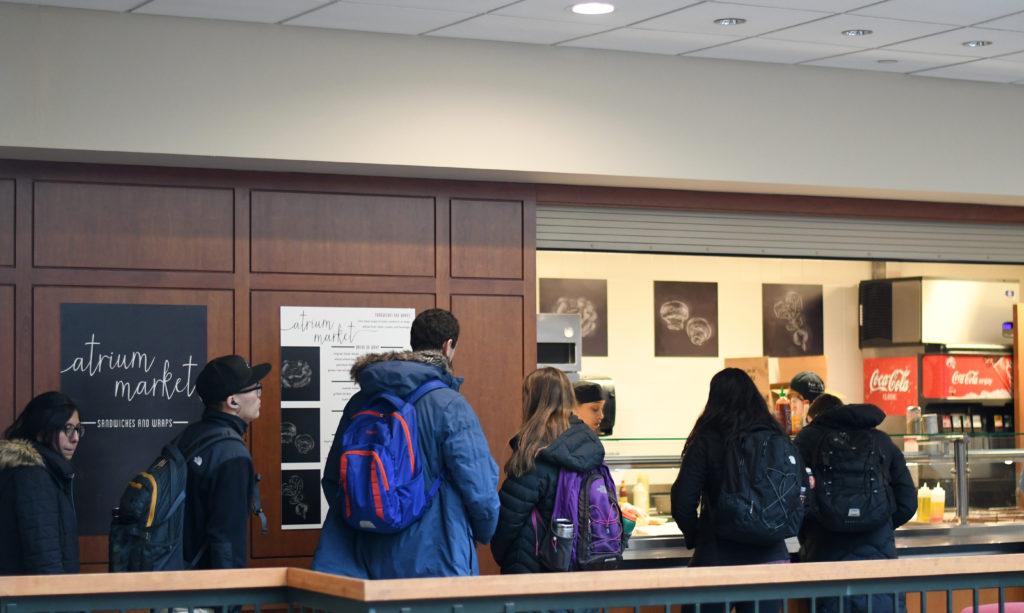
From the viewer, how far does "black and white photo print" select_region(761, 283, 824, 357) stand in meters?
10.5

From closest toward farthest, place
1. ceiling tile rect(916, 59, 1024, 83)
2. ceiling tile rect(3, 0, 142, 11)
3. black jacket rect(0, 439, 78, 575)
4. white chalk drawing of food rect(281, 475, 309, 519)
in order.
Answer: black jacket rect(0, 439, 78, 575) < ceiling tile rect(3, 0, 142, 11) < white chalk drawing of food rect(281, 475, 309, 519) < ceiling tile rect(916, 59, 1024, 83)

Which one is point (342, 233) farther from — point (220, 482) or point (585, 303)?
point (585, 303)

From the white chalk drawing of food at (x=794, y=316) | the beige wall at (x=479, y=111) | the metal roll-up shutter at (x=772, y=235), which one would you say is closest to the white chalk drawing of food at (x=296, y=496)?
the beige wall at (x=479, y=111)

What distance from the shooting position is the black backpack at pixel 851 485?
552cm

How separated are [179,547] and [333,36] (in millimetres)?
2720

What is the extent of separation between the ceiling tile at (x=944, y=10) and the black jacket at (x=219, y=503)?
3.30 metres

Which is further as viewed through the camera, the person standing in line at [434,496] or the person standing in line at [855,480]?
the person standing in line at [855,480]

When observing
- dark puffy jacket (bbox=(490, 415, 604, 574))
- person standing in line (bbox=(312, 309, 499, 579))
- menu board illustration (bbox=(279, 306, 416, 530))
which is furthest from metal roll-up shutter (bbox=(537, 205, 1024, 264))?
person standing in line (bbox=(312, 309, 499, 579))

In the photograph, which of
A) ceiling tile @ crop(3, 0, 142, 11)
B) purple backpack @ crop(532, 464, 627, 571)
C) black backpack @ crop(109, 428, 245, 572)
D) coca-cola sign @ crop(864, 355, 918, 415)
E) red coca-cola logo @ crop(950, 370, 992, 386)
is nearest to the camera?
black backpack @ crop(109, 428, 245, 572)

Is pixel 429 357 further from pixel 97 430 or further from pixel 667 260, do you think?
pixel 667 260

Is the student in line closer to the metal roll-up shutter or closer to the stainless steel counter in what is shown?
the stainless steel counter

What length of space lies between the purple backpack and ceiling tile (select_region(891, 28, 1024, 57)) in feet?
9.63

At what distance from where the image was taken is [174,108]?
5.96 metres

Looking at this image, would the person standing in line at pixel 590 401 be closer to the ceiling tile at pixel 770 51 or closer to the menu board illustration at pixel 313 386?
the menu board illustration at pixel 313 386
